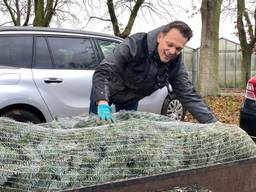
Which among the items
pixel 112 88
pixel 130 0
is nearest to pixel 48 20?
pixel 130 0

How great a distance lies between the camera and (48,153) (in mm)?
2244

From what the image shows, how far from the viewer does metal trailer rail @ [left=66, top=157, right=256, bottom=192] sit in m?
2.15

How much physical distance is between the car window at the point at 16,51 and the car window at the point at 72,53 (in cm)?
36

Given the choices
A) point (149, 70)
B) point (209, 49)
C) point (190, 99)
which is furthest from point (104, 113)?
point (209, 49)

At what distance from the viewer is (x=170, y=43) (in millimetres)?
3271

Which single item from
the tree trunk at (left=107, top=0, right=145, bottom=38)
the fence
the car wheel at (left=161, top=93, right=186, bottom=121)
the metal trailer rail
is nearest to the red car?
the car wheel at (left=161, top=93, right=186, bottom=121)

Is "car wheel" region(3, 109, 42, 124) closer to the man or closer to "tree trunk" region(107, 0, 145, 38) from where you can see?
the man

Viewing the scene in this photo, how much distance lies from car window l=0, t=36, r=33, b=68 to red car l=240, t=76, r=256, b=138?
9.06 ft

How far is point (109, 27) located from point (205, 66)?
936cm

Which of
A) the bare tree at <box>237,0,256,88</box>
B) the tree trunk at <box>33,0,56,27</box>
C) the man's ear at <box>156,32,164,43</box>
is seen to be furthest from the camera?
the bare tree at <box>237,0,256,88</box>

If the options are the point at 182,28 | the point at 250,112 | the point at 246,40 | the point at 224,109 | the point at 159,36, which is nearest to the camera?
the point at 182,28

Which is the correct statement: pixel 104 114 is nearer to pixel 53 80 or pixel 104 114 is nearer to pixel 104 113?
pixel 104 113

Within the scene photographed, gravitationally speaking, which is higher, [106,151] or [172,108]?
[106,151]

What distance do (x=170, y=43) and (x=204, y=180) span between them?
3.66 ft
